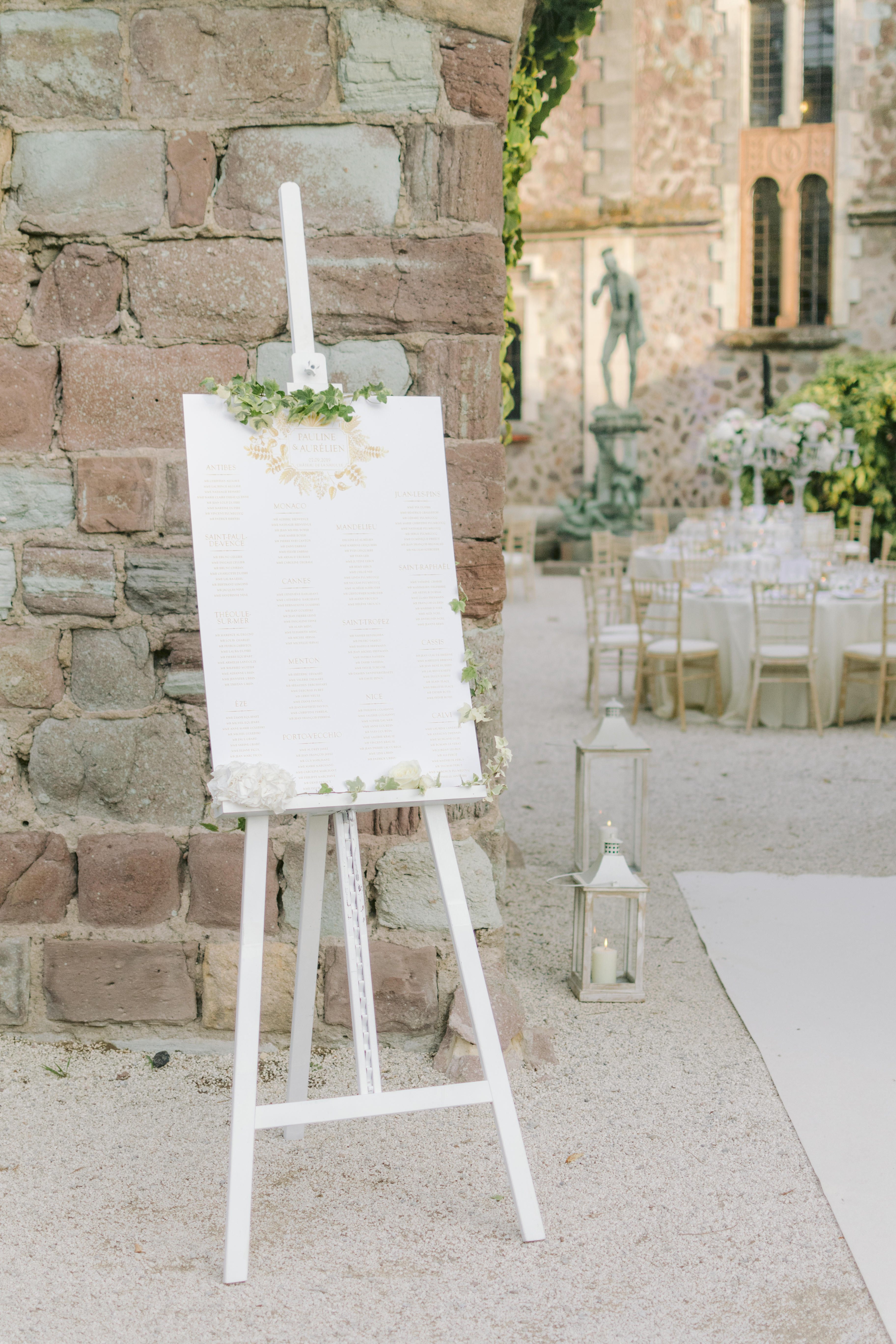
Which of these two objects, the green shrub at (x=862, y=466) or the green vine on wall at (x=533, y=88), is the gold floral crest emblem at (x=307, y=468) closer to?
the green vine on wall at (x=533, y=88)

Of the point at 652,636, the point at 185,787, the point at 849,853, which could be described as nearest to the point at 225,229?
the point at 185,787

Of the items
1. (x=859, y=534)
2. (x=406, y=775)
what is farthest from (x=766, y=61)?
(x=406, y=775)

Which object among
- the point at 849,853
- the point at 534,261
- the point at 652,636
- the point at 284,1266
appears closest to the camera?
the point at 284,1266

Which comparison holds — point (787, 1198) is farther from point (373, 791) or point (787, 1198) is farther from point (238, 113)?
point (238, 113)

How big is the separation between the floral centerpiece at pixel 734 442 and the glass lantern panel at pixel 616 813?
374 centimetres

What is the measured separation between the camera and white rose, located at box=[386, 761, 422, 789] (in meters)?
2.17

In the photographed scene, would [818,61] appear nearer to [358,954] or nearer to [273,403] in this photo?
[273,403]

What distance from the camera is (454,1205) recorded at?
7.46 feet

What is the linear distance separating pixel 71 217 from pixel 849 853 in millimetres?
3313

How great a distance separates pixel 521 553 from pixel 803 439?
512 cm

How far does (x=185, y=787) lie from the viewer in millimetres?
2916

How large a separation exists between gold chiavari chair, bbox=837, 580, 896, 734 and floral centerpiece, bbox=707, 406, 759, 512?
1.27 metres

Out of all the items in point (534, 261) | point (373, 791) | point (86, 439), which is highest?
point (534, 261)

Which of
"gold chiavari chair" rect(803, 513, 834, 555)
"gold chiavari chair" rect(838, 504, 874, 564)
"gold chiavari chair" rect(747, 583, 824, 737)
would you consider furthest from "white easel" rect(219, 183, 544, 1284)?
"gold chiavari chair" rect(838, 504, 874, 564)
